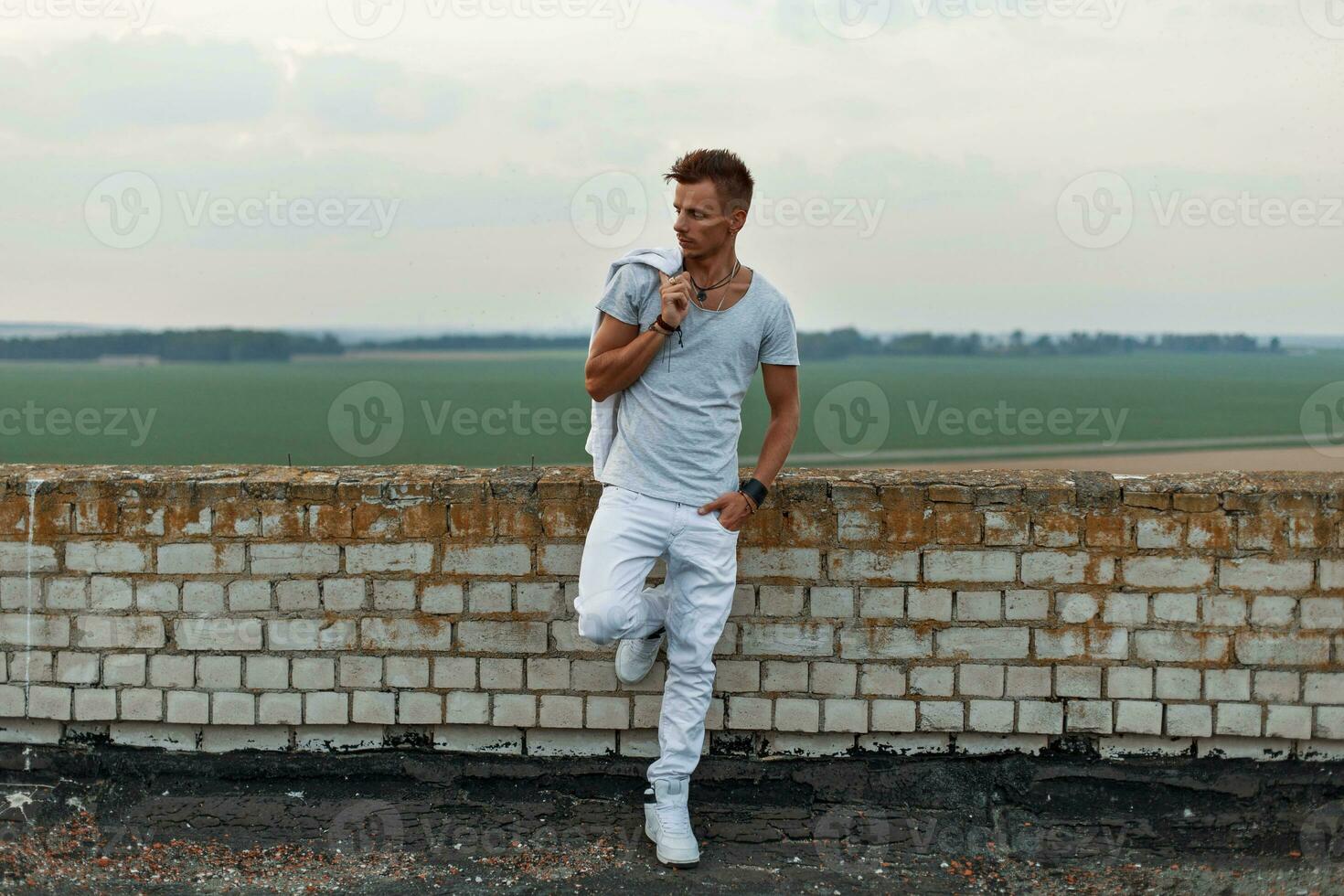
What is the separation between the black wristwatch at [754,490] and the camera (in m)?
4.25

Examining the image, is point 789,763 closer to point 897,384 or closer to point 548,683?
point 548,683

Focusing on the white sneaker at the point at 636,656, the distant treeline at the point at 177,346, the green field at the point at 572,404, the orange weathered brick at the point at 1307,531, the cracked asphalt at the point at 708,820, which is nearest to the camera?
the cracked asphalt at the point at 708,820

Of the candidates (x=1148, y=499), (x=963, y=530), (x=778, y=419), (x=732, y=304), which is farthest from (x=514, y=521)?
(x=1148, y=499)

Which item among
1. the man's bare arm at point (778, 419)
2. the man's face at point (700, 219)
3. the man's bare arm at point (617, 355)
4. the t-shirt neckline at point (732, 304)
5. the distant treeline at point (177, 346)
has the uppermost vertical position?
the distant treeline at point (177, 346)

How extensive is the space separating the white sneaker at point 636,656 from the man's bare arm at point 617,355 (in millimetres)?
976

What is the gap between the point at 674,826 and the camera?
14.2ft

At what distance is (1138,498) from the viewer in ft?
15.6

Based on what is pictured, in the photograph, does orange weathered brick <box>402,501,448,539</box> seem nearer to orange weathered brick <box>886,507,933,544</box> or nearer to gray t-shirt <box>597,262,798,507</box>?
gray t-shirt <box>597,262,798,507</box>

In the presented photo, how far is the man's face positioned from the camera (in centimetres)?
397

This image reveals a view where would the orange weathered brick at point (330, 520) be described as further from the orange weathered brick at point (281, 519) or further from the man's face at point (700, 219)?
the man's face at point (700, 219)

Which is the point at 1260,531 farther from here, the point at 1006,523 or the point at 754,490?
the point at 754,490

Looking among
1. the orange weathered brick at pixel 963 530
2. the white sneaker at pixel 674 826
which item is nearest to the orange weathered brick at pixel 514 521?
the white sneaker at pixel 674 826

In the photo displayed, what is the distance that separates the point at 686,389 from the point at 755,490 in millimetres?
448

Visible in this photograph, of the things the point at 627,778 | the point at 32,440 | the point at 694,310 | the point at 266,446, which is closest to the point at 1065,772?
the point at 627,778
